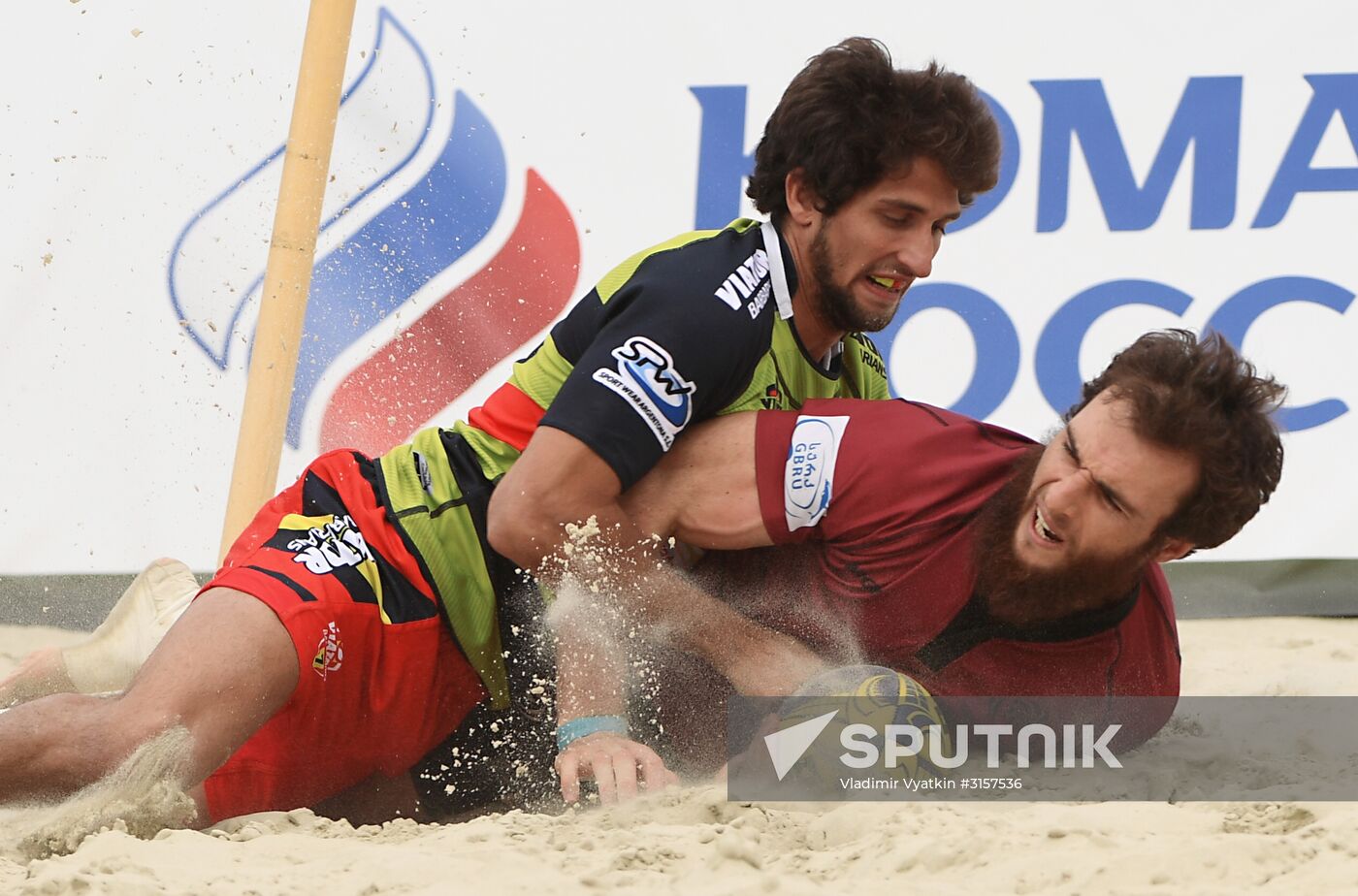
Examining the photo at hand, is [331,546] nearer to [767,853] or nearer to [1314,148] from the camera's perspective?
[767,853]

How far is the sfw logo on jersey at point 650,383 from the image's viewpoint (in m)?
2.61

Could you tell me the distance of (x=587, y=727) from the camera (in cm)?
263

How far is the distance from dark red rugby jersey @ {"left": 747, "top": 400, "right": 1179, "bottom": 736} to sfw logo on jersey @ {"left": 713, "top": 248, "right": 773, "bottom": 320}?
7.9 inches

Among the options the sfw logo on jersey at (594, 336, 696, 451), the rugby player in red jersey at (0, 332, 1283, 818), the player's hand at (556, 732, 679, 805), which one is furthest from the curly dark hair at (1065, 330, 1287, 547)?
the player's hand at (556, 732, 679, 805)

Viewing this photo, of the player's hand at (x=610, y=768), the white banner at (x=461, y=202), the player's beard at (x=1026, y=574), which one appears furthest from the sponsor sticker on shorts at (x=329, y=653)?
the white banner at (x=461, y=202)

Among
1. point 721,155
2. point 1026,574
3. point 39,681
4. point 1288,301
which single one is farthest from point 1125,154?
point 39,681

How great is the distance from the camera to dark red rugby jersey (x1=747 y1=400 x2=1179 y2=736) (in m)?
2.69

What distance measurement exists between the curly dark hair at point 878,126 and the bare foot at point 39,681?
1.96 metres

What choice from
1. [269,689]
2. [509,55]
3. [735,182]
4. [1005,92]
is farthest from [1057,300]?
[269,689]

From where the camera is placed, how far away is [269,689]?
267 cm

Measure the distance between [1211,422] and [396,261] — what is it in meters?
2.90

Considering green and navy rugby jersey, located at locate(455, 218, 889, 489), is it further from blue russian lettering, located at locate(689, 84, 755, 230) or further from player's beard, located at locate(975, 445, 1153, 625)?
blue russian lettering, located at locate(689, 84, 755, 230)

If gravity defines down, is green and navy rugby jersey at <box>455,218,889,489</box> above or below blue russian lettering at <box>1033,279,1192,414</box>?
below

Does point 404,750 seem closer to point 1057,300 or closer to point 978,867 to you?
point 978,867
